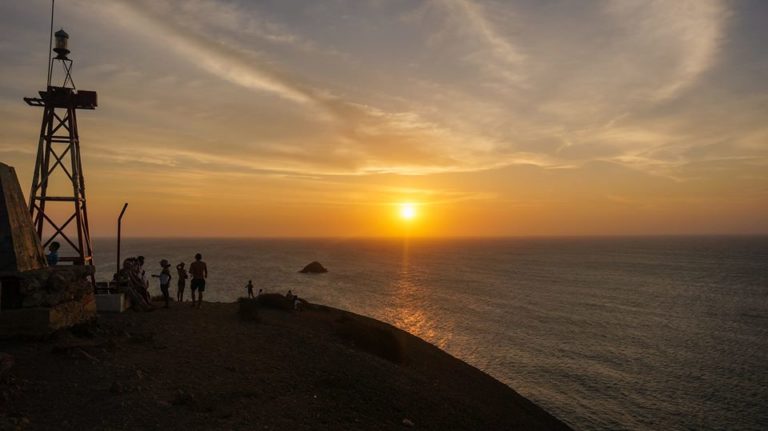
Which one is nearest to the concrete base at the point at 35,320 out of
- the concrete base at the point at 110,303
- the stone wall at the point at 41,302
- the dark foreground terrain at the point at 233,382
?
the stone wall at the point at 41,302

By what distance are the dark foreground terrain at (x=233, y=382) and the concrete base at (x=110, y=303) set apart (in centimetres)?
50

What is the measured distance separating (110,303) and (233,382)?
27.1 feet

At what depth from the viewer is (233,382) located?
44.4ft

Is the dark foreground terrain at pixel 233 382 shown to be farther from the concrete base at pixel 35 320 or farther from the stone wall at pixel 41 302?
the stone wall at pixel 41 302

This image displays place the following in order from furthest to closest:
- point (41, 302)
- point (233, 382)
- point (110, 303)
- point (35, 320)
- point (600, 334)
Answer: point (600, 334), point (110, 303), point (233, 382), point (41, 302), point (35, 320)

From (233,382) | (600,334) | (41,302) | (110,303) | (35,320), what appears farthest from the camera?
(600,334)

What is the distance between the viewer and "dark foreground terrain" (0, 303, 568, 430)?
1028cm

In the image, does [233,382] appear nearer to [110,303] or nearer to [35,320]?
[35,320]

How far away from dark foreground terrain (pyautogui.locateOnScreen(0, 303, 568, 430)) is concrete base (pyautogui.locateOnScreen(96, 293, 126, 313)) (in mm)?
503

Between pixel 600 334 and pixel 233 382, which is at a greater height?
pixel 233 382

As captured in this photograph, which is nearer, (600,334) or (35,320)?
(35,320)

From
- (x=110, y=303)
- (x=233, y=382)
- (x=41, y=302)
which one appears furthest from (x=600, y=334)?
(x=41, y=302)

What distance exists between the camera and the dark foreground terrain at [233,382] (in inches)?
405

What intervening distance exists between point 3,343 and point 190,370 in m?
4.96
